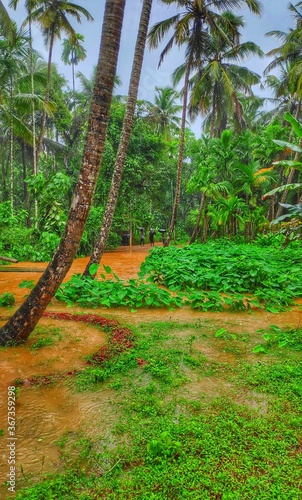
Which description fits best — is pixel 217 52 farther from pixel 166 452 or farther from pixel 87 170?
pixel 166 452

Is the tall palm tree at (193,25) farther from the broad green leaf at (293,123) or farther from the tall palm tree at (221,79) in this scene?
the broad green leaf at (293,123)

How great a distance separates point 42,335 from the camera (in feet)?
13.8

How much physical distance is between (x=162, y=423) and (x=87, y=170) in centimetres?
271

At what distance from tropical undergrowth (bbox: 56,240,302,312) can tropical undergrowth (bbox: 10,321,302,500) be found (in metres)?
1.96

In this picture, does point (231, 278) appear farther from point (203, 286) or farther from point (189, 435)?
point (189, 435)

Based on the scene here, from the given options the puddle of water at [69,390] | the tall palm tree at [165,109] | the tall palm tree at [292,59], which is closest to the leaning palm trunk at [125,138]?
the puddle of water at [69,390]

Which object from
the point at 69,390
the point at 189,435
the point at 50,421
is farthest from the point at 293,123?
the point at 50,421

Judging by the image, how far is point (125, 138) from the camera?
23.9 feet

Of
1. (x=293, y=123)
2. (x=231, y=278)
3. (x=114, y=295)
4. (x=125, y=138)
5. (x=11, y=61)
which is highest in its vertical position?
(x=11, y=61)

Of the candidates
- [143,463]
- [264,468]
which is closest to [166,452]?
[143,463]

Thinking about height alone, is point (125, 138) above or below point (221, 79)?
below

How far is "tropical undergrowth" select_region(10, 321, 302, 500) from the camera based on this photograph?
1808 millimetres

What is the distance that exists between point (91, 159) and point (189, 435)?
2.93 m

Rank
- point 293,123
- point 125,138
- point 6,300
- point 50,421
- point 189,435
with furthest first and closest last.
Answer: point 125,138 < point 293,123 < point 6,300 < point 50,421 < point 189,435
